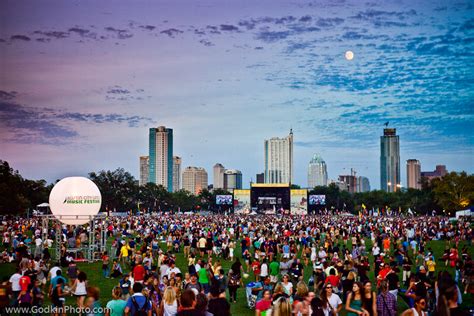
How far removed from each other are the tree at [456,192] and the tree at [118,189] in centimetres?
7124

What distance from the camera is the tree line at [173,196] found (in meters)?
67.2

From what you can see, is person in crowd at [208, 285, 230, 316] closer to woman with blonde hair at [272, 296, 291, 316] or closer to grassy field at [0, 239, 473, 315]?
woman with blonde hair at [272, 296, 291, 316]

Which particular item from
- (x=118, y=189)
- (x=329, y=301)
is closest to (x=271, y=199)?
(x=118, y=189)

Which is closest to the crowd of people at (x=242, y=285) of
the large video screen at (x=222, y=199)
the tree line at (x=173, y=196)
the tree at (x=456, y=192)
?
the tree line at (x=173, y=196)

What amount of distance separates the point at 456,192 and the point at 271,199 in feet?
135

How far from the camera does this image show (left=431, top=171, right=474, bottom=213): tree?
9731 cm

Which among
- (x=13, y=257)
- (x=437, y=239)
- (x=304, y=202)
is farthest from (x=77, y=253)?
(x=304, y=202)

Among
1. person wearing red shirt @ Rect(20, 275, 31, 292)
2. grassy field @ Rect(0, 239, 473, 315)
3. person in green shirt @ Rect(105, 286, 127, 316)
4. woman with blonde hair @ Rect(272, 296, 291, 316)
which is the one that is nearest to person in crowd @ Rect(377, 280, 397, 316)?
woman with blonde hair @ Rect(272, 296, 291, 316)

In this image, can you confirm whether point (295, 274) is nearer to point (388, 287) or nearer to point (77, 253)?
point (388, 287)

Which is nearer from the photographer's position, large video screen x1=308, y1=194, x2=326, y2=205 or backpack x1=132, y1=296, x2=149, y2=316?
backpack x1=132, y1=296, x2=149, y2=316

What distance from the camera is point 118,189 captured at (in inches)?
5340

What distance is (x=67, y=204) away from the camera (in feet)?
93.8

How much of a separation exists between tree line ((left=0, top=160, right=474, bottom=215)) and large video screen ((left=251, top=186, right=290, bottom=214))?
26.1 meters

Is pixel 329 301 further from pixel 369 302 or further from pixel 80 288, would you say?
pixel 80 288
